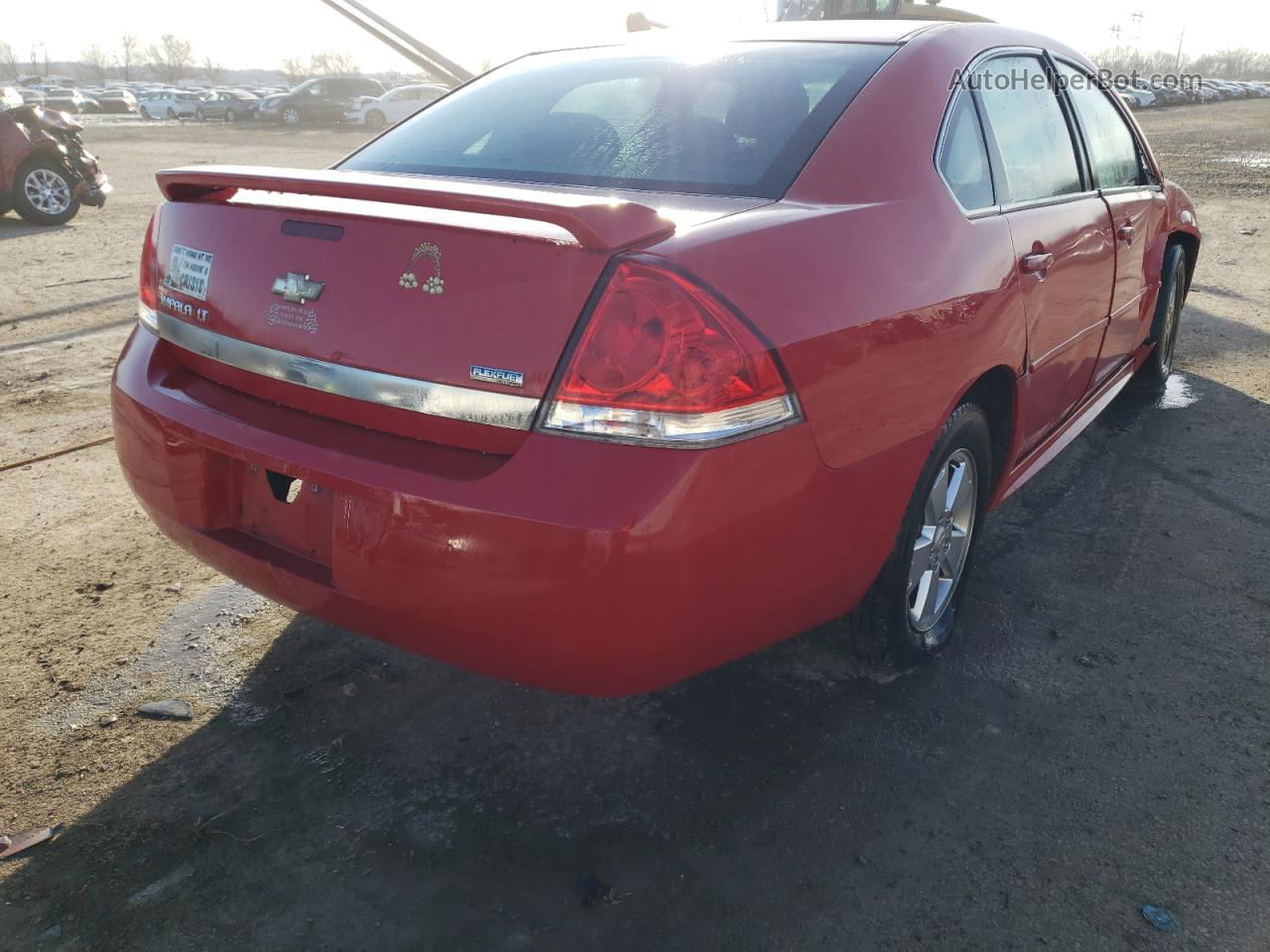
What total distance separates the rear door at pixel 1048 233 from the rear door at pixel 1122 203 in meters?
0.14

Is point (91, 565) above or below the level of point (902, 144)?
below

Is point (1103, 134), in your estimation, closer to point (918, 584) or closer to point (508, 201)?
point (918, 584)

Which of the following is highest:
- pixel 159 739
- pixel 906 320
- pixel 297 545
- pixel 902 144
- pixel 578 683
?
pixel 902 144

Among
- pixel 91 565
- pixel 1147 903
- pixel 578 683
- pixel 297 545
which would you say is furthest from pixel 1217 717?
pixel 91 565

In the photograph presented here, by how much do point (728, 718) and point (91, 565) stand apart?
208 cm

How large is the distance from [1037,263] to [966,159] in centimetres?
35

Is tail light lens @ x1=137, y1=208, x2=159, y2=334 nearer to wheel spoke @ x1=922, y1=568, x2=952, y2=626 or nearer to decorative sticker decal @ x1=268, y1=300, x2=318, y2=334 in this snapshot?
decorative sticker decal @ x1=268, y1=300, x2=318, y2=334

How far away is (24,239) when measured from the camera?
952 cm

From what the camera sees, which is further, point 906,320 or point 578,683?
point 906,320

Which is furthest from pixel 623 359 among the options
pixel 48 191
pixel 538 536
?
pixel 48 191

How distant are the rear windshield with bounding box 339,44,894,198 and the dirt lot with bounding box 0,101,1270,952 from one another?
1275mm

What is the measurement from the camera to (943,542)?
2.69 meters

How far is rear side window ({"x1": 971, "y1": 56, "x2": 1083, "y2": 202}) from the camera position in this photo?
2791 millimetres

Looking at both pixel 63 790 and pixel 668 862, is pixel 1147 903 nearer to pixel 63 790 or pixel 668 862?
pixel 668 862
